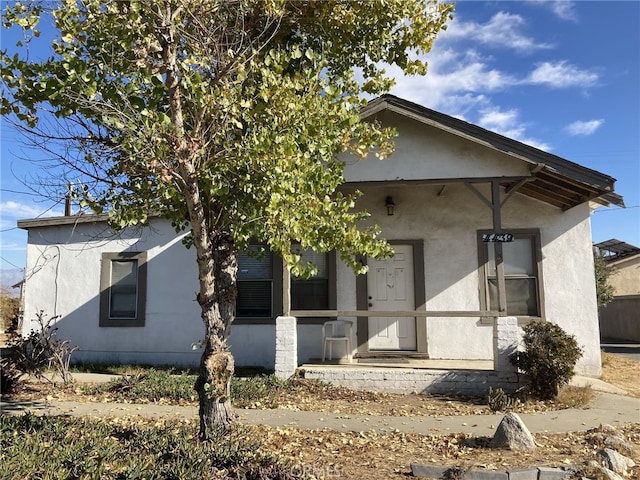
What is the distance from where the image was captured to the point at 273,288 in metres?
10.9

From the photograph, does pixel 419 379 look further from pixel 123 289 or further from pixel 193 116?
pixel 123 289

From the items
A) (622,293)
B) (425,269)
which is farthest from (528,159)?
(622,293)

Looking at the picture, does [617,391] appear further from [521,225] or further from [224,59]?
[224,59]

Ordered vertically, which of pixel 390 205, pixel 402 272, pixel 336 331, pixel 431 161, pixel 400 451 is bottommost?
pixel 400 451

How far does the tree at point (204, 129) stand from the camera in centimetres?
443

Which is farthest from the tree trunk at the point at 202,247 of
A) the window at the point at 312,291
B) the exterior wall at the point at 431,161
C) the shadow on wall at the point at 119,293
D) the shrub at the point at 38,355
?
the shadow on wall at the point at 119,293

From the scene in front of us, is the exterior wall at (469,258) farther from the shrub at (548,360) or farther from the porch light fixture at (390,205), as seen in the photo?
the shrub at (548,360)

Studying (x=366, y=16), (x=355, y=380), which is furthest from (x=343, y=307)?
(x=366, y=16)

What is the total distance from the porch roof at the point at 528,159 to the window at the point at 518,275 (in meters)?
1.32

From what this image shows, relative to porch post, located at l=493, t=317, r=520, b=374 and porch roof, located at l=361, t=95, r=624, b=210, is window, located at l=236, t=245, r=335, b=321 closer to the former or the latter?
porch roof, located at l=361, t=95, r=624, b=210

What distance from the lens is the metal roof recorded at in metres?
27.8

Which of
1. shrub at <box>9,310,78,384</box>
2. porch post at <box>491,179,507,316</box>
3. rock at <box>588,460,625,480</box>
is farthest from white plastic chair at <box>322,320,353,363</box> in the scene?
rock at <box>588,460,625,480</box>

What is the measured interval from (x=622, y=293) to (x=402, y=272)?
69.7 ft

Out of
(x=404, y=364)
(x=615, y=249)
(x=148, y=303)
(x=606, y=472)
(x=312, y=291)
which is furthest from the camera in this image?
(x=615, y=249)
